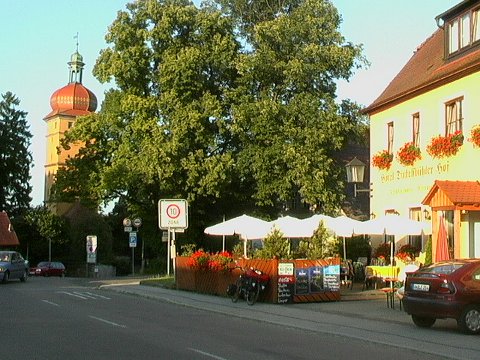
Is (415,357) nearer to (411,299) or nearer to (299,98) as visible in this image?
(411,299)

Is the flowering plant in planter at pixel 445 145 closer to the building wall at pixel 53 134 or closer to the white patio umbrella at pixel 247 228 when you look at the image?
the white patio umbrella at pixel 247 228

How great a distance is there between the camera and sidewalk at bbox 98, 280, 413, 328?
62.8 feet

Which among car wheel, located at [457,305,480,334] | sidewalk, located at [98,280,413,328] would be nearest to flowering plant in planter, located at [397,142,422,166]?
sidewalk, located at [98,280,413,328]

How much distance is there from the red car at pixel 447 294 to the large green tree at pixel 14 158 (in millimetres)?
66559

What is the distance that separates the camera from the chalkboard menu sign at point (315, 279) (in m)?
23.2

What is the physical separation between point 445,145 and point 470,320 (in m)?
10.8

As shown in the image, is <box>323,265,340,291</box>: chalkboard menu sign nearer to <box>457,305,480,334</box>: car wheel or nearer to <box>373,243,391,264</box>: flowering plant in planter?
<box>373,243,391,264</box>: flowering plant in planter

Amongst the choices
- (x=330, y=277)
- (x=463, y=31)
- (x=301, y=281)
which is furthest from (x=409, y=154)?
(x=301, y=281)

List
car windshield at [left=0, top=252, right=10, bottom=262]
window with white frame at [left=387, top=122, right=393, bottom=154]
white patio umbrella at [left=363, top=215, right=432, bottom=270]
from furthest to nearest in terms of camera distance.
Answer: car windshield at [left=0, top=252, right=10, bottom=262] → window with white frame at [left=387, top=122, right=393, bottom=154] → white patio umbrella at [left=363, top=215, right=432, bottom=270]

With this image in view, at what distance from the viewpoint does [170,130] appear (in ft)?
138

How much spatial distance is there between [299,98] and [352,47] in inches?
184

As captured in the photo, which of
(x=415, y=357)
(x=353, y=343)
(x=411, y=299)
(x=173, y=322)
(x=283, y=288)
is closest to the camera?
(x=415, y=357)

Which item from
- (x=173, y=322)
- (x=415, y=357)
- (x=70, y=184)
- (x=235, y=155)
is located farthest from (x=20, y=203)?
(x=415, y=357)

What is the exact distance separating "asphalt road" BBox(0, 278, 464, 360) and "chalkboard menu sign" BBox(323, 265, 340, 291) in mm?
2893
